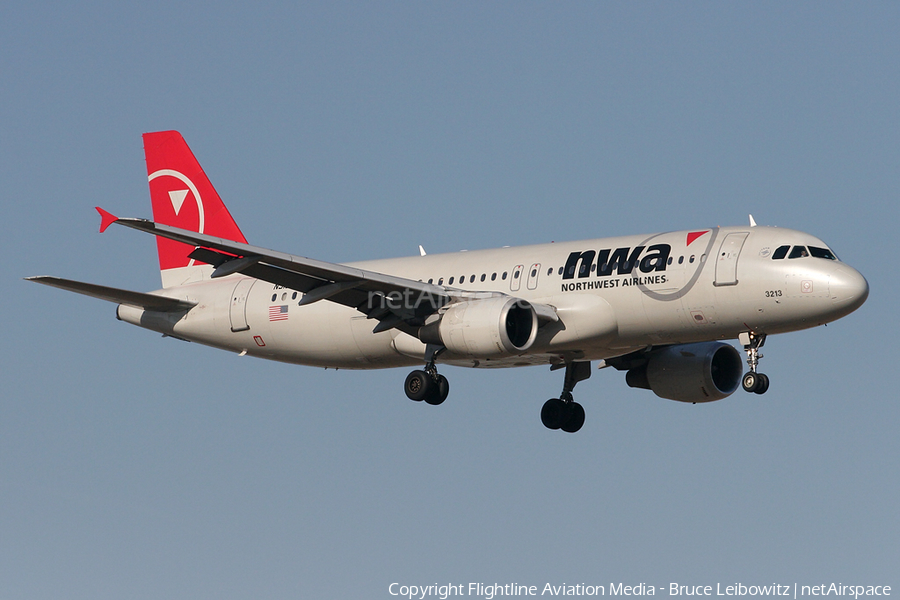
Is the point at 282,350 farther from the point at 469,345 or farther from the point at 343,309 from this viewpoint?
the point at 469,345

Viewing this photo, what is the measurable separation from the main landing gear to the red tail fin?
19.6 metres

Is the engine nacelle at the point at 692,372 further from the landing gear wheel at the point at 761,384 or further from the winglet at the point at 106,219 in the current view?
the winglet at the point at 106,219

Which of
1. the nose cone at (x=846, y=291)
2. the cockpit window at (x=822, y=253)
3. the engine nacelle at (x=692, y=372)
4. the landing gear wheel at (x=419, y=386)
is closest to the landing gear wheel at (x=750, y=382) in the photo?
the nose cone at (x=846, y=291)

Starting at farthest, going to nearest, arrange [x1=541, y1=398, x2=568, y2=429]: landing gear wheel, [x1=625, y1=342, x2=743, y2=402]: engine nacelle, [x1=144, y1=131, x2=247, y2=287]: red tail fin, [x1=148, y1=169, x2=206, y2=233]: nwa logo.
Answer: [x1=148, y1=169, x2=206, y2=233]: nwa logo < [x1=144, y1=131, x2=247, y2=287]: red tail fin < [x1=541, y1=398, x2=568, y2=429]: landing gear wheel < [x1=625, y1=342, x2=743, y2=402]: engine nacelle

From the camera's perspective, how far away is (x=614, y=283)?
40.1 metres

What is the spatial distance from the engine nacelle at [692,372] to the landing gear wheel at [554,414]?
8.27 feet

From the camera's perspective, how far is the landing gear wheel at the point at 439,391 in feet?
138

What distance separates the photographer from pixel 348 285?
3988 cm

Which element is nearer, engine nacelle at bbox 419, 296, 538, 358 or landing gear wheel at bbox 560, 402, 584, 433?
engine nacelle at bbox 419, 296, 538, 358

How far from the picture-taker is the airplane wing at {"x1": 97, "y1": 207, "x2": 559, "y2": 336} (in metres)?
37.5

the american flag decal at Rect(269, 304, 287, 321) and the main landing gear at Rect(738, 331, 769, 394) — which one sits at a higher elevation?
the american flag decal at Rect(269, 304, 287, 321)

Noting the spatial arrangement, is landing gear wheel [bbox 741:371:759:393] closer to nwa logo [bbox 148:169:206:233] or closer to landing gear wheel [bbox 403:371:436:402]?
landing gear wheel [bbox 403:371:436:402]

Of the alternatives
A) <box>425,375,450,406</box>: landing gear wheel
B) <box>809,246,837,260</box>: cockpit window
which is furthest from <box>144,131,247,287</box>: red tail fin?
<box>809,246,837,260</box>: cockpit window

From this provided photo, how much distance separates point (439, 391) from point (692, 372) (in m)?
8.98
